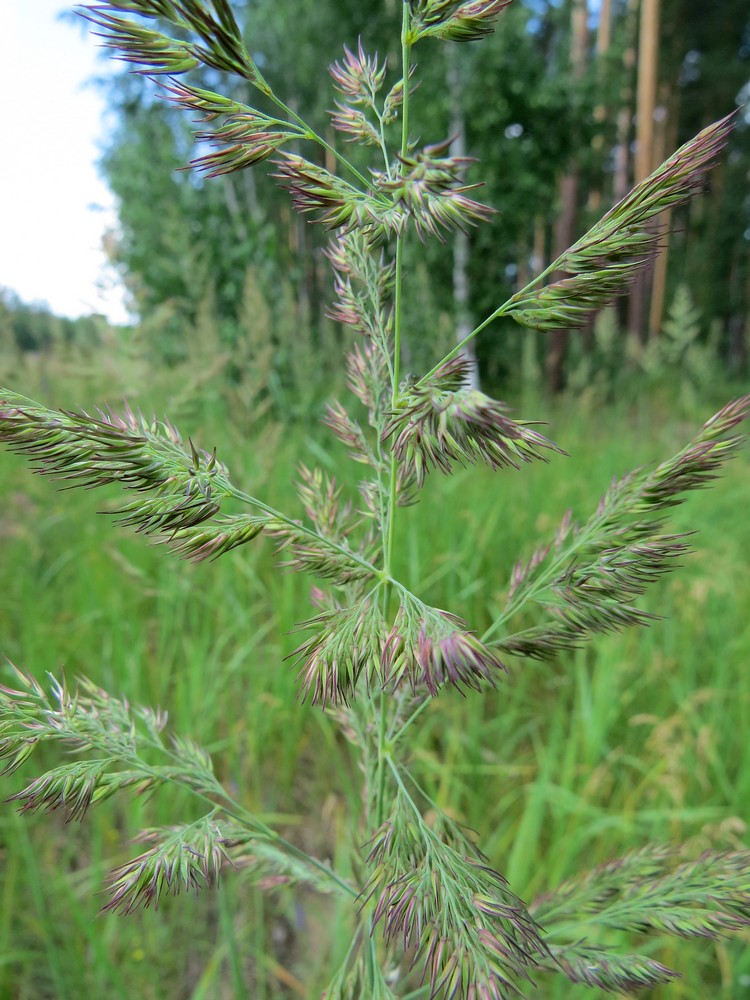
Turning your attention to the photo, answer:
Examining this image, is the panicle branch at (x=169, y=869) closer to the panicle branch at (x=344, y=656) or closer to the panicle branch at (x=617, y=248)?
the panicle branch at (x=344, y=656)

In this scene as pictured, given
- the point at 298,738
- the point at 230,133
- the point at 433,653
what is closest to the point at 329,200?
the point at 230,133

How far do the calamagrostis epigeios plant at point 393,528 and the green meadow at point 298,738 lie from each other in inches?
21.2

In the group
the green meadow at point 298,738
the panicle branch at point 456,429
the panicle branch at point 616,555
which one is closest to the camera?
the panicle branch at point 456,429

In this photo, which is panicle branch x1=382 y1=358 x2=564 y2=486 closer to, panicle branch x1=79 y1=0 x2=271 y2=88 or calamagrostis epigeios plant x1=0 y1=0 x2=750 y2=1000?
calamagrostis epigeios plant x1=0 y1=0 x2=750 y2=1000

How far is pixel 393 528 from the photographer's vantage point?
1.67ft

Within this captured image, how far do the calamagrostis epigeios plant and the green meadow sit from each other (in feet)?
1.77

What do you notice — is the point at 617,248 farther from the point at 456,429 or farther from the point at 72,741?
the point at 72,741

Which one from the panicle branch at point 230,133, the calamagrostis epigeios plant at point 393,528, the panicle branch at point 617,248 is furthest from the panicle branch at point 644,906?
the panicle branch at point 230,133

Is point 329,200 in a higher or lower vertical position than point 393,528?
higher

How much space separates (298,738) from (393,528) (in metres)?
1.58

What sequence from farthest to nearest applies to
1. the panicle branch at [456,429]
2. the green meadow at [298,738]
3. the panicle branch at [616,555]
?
the green meadow at [298,738], the panicle branch at [616,555], the panicle branch at [456,429]

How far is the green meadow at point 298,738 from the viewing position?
1.43 meters

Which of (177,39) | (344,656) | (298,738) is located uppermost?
(177,39)

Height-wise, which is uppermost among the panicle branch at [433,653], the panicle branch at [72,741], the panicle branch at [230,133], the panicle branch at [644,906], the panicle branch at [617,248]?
the panicle branch at [230,133]
